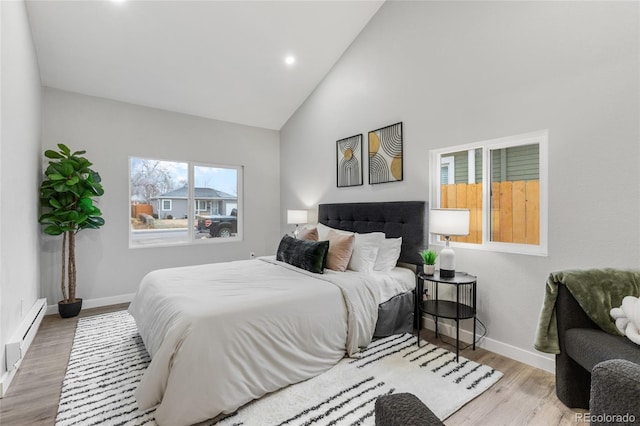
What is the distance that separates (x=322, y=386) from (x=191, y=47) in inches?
144

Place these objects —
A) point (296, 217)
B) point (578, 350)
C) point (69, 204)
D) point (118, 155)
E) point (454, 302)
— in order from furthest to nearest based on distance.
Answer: point (296, 217), point (118, 155), point (69, 204), point (454, 302), point (578, 350)

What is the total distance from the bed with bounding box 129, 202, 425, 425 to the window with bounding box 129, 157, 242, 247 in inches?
68.7

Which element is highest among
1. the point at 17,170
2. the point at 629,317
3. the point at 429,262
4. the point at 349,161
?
the point at 349,161

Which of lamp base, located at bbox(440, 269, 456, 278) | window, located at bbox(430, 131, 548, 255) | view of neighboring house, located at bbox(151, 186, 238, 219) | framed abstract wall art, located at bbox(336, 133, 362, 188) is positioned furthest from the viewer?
view of neighboring house, located at bbox(151, 186, 238, 219)

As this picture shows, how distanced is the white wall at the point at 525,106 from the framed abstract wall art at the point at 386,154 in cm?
10

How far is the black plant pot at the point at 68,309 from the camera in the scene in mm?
3373

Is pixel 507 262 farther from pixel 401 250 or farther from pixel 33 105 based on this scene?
pixel 33 105

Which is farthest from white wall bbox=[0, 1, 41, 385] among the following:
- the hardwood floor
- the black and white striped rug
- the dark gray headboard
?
the dark gray headboard

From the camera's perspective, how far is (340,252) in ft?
9.69

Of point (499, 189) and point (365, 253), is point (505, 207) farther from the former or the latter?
point (365, 253)

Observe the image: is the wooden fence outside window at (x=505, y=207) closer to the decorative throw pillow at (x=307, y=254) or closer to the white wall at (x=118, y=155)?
the decorative throw pillow at (x=307, y=254)

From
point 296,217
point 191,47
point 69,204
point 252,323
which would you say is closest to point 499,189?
point 252,323

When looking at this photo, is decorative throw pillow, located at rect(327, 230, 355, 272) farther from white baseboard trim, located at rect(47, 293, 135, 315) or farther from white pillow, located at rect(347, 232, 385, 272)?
white baseboard trim, located at rect(47, 293, 135, 315)

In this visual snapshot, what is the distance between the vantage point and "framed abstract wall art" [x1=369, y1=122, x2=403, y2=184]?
3.33 meters
